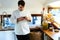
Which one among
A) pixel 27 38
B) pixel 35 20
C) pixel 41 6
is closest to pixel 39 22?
pixel 35 20

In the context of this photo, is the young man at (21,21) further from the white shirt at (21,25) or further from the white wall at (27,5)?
the white wall at (27,5)

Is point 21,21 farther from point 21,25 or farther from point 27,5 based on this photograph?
point 27,5

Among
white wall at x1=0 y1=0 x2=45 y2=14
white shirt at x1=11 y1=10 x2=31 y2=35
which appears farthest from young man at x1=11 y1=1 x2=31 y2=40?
white wall at x1=0 y1=0 x2=45 y2=14

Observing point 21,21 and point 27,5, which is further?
point 27,5

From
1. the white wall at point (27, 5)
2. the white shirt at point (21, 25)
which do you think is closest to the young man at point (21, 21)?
the white shirt at point (21, 25)

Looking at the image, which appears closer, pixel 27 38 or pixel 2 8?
pixel 27 38

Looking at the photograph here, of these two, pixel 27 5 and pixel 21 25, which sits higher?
pixel 27 5

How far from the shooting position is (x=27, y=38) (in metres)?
3.64

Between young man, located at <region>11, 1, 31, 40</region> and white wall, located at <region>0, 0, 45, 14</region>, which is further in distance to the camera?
white wall, located at <region>0, 0, 45, 14</region>

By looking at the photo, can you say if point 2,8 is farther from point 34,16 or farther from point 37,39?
point 37,39

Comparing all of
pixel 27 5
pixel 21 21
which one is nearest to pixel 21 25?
pixel 21 21

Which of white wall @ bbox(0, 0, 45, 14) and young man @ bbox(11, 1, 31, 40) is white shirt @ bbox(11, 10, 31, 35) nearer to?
young man @ bbox(11, 1, 31, 40)

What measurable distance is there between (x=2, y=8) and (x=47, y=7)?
3.96 feet

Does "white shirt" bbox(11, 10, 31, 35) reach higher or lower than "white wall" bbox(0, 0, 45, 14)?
lower
